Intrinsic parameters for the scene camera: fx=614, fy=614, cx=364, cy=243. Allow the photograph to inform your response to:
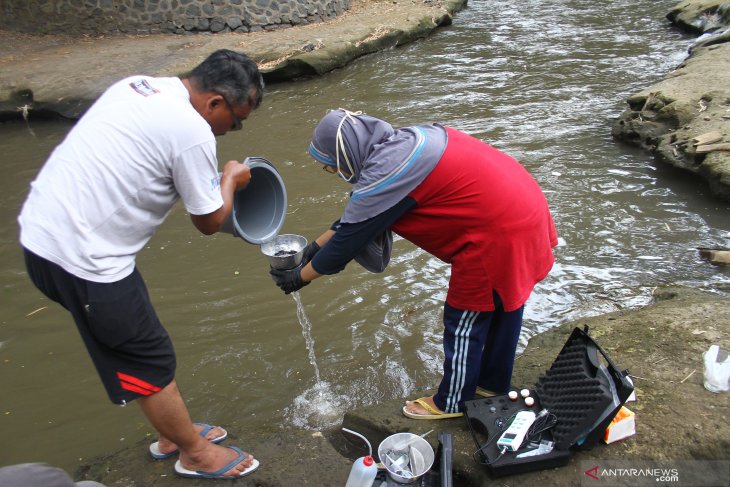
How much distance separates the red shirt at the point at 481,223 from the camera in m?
2.40

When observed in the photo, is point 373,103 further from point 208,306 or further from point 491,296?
point 491,296

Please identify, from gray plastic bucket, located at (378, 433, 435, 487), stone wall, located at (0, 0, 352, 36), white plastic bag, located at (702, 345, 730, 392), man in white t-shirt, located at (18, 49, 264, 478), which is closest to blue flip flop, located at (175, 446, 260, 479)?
man in white t-shirt, located at (18, 49, 264, 478)

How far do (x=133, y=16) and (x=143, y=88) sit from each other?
34.6 feet

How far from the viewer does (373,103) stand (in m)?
8.33

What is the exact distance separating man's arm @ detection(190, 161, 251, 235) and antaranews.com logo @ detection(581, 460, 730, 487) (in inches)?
67.0

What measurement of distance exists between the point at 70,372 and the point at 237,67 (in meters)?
2.40

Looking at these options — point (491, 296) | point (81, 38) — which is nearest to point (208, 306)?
point (491, 296)

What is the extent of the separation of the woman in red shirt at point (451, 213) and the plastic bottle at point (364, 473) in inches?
24.7

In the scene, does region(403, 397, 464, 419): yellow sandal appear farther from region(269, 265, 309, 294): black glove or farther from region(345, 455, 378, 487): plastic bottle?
region(269, 265, 309, 294): black glove

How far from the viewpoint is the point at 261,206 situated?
3.05m

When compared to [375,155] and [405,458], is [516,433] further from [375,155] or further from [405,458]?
[375,155]

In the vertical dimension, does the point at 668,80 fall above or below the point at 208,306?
above

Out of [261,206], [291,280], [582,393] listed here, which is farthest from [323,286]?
[582,393]

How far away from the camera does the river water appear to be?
11.3 ft
